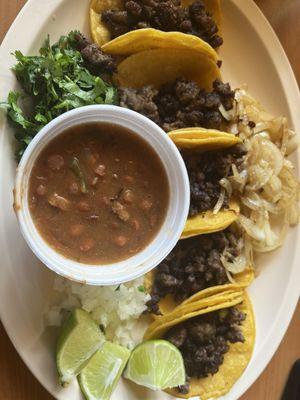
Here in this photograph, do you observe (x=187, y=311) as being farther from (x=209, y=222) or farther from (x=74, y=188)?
(x=74, y=188)

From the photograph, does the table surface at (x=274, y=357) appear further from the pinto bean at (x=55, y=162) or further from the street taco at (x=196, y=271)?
the pinto bean at (x=55, y=162)

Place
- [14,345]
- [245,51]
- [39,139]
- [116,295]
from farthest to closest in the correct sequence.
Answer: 1. [245,51]
2. [116,295]
3. [14,345]
4. [39,139]

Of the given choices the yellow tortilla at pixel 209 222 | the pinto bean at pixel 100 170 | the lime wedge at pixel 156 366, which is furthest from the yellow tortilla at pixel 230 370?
the pinto bean at pixel 100 170

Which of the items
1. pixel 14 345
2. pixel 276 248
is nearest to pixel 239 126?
pixel 276 248

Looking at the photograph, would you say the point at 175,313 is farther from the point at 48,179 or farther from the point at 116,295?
the point at 48,179

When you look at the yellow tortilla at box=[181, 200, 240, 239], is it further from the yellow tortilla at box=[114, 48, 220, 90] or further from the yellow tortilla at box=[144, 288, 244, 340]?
the yellow tortilla at box=[114, 48, 220, 90]

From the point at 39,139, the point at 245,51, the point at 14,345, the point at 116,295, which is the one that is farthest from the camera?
the point at 245,51

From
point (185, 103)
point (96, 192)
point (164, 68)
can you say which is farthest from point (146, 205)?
point (164, 68)
